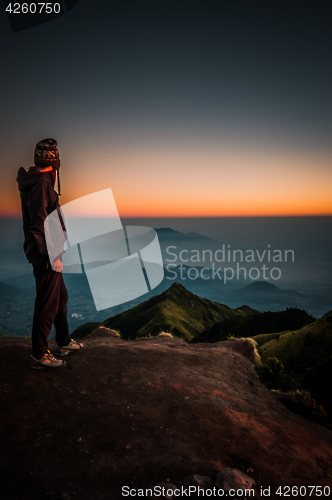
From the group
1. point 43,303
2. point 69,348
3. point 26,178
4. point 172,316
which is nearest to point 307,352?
point 69,348

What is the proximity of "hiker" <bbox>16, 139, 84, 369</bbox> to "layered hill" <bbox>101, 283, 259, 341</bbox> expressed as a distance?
45285 millimetres

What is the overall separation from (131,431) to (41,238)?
4.17 m

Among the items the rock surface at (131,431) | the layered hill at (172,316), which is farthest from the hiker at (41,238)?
the layered hill at (172,316)

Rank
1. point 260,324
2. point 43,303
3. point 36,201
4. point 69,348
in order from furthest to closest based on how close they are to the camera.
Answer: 1. point 260,324
2. point 69,348
3. point 43,303
4. point 36,201

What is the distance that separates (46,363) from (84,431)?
81.7 inches

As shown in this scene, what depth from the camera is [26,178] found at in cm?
534

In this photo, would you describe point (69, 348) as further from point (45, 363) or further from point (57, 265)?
point (57, 265)

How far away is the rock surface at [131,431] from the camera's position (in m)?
3.34

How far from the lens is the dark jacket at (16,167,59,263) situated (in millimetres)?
5316

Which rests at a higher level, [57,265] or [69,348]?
[57,265]

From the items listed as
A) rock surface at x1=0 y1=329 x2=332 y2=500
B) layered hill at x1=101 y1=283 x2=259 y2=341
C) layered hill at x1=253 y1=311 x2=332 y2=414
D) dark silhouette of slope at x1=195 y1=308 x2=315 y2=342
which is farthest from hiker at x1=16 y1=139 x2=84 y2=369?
layered hill at x1=101 y1=283 x2=259 y2=341

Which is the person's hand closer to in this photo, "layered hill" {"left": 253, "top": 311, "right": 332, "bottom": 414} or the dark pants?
the dark pants

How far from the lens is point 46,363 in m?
5.57

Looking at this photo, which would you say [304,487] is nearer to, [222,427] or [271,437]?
[271,437]
